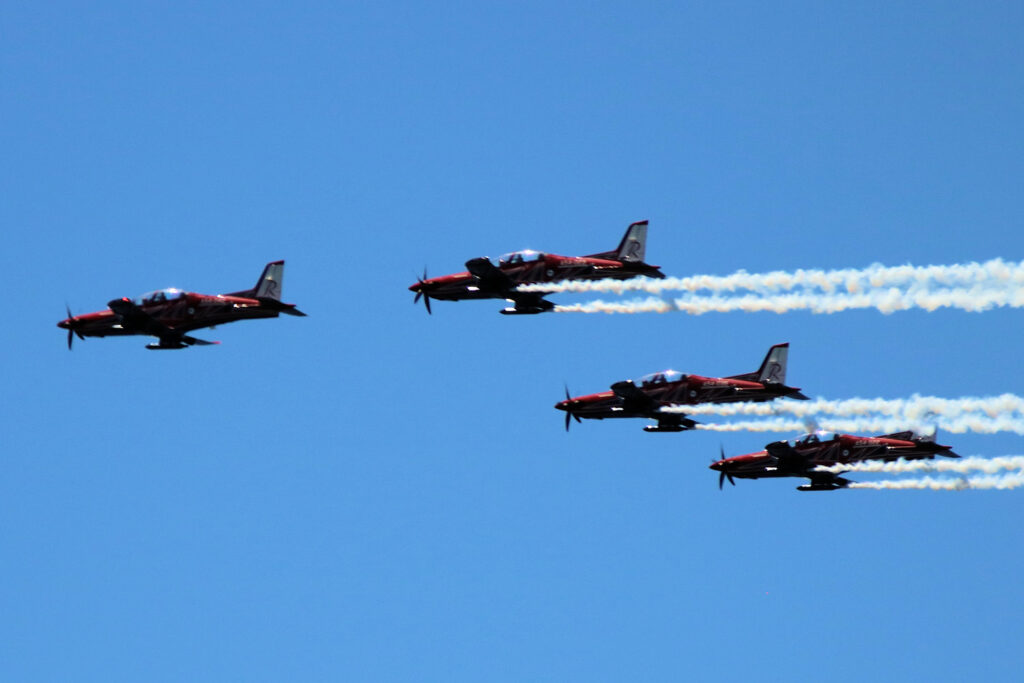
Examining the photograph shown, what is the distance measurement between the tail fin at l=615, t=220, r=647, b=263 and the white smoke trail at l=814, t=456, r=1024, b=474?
14.3m

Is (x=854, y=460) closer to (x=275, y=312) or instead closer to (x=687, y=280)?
(x=687, y=280)

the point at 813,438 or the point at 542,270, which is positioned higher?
the point at 542,270

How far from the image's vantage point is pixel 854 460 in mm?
82062

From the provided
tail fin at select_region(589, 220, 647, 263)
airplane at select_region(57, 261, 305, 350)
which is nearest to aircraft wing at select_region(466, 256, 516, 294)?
tail fin at select_region(589, 220, 647, 263)

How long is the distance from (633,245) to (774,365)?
9522 mm

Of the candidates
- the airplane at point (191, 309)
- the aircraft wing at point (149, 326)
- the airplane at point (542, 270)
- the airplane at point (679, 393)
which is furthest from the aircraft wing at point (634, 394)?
the aircraft wing at point (149, 326)

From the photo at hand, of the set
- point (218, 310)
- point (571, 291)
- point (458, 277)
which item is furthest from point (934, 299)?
point (218, 310)

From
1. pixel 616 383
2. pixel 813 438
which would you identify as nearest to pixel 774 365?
pixel 813 438

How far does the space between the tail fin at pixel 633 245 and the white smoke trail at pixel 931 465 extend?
14.3m

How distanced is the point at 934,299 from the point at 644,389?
67.5ft

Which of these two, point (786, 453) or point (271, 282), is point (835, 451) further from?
point (271, 282)

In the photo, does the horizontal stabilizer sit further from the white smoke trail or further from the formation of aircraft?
the white smoke trail

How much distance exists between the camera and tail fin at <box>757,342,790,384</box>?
81.6 m

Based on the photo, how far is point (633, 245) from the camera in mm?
82750
